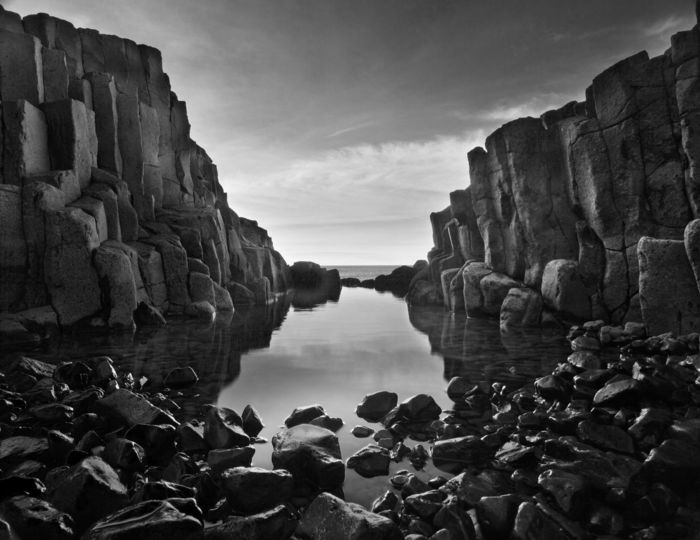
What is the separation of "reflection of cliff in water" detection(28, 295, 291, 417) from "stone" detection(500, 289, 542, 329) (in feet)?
45.9

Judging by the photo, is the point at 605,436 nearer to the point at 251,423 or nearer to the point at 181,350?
the point at 251,423

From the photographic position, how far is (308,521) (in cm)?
520

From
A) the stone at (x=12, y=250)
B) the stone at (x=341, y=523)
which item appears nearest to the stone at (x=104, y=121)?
the stone at (x=12, y=250)

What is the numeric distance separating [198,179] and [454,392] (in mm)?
46539

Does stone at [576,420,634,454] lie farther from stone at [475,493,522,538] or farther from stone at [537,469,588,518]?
stone at [475,493,522,538]

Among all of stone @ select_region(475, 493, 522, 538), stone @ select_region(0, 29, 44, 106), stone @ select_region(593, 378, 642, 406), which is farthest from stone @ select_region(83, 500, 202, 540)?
stone @ select_region(0, 29, 44, 106)

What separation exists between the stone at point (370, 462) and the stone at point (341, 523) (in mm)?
1726

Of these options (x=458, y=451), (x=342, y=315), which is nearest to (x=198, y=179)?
(x=342, y=315)

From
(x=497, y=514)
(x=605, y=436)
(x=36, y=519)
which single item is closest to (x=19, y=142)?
(x=36, y=519)

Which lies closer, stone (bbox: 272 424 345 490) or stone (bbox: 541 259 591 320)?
stone (bbox: 272 424 345 490)

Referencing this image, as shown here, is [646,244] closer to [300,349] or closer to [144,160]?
[300,349]

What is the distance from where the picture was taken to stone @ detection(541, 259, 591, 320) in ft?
70.5

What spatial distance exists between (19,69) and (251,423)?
32.1 meters

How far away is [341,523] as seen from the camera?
4.93 m
